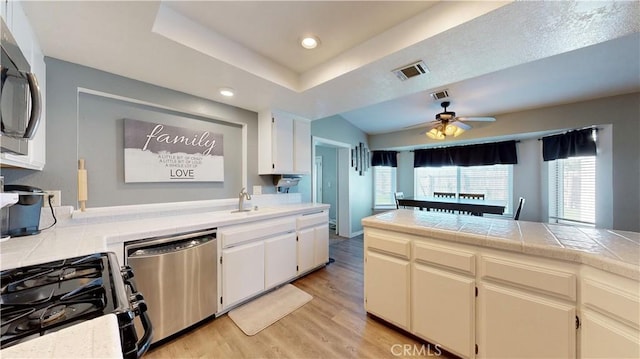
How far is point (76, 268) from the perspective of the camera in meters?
0.96

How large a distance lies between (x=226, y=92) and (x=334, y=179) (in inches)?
A: 149

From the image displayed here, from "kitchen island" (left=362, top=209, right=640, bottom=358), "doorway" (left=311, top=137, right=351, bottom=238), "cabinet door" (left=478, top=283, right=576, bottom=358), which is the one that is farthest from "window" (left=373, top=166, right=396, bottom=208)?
"cabinet door" (left=478, top=283, right=576, bottom=358)

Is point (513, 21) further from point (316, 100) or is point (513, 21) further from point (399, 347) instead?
point (399, 347)

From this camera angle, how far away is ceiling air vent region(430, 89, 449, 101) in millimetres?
3018

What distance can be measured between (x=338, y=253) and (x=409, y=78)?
9.62 ft

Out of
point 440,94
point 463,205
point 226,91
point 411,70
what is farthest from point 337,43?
point 463,205

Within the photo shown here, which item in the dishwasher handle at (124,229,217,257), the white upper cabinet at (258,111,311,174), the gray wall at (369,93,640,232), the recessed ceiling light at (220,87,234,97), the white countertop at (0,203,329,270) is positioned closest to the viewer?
the white countertop at (0,203,329,270)

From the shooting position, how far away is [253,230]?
232cm

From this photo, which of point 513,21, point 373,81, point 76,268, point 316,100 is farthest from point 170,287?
point 513,21

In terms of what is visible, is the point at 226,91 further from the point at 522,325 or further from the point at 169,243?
the point at 522,325

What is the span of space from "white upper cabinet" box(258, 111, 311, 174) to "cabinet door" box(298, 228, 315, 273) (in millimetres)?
891

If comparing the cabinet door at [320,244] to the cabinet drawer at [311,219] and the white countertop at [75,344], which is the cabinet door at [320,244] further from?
the white countertop at [75,344]

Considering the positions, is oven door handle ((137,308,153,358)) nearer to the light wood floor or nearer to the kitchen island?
the light wood floor

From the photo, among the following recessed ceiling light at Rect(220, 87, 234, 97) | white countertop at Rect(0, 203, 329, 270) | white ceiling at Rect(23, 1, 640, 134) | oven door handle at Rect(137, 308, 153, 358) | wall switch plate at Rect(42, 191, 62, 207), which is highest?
white ceiling at Rect(23, 1, 640, 134)
